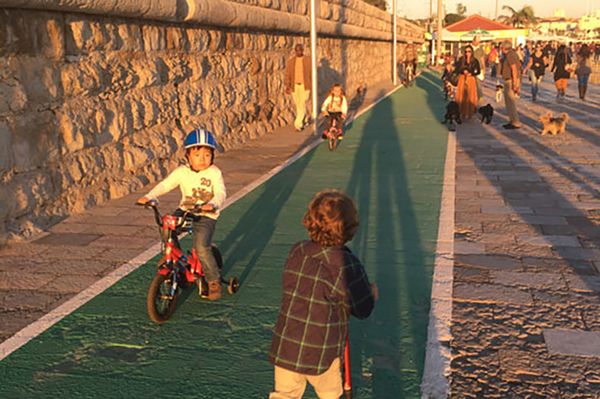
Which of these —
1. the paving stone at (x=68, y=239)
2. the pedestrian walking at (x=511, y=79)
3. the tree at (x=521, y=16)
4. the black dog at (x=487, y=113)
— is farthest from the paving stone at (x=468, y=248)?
the tree at (x=521, y=16)

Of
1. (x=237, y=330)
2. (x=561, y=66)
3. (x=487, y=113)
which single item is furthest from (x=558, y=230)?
(x=561, y=66)

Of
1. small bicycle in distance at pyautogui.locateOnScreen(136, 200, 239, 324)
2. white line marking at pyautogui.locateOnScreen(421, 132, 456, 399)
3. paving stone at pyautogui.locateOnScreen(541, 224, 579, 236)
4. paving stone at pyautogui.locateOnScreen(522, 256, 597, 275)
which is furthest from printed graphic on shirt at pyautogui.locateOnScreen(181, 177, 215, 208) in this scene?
paving stone at pyautogui.locateOnScreen(541, 224, 579, 236)

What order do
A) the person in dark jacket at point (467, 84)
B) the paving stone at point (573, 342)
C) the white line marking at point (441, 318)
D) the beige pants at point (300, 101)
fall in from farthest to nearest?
1. the person in dark jacket at point (467, 84)
2. the beige pants at point (300, 101)
3. the paving stone at point (573, 342)
4. the white line marking at point (441, 318)

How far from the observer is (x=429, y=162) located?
10.5 meters

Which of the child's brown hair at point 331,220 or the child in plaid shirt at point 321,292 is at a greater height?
the child's brown hair at point 331,220

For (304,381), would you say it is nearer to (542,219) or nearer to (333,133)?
(542,219)

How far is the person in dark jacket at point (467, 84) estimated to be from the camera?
15617mm

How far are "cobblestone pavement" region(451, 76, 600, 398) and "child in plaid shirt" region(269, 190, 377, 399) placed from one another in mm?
1091

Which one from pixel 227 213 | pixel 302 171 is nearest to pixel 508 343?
pixel 227 213

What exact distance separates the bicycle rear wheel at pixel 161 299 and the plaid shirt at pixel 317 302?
5.90 feet

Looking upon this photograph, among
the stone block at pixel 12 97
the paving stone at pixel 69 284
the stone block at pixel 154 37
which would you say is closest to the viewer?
the paving stone at pixel 69 284

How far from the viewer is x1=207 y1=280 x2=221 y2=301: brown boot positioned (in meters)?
4.71

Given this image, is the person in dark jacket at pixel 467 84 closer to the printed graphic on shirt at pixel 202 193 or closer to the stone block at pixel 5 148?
the stone block at pixel 5 148

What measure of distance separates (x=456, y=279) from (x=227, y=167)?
5947 mm
